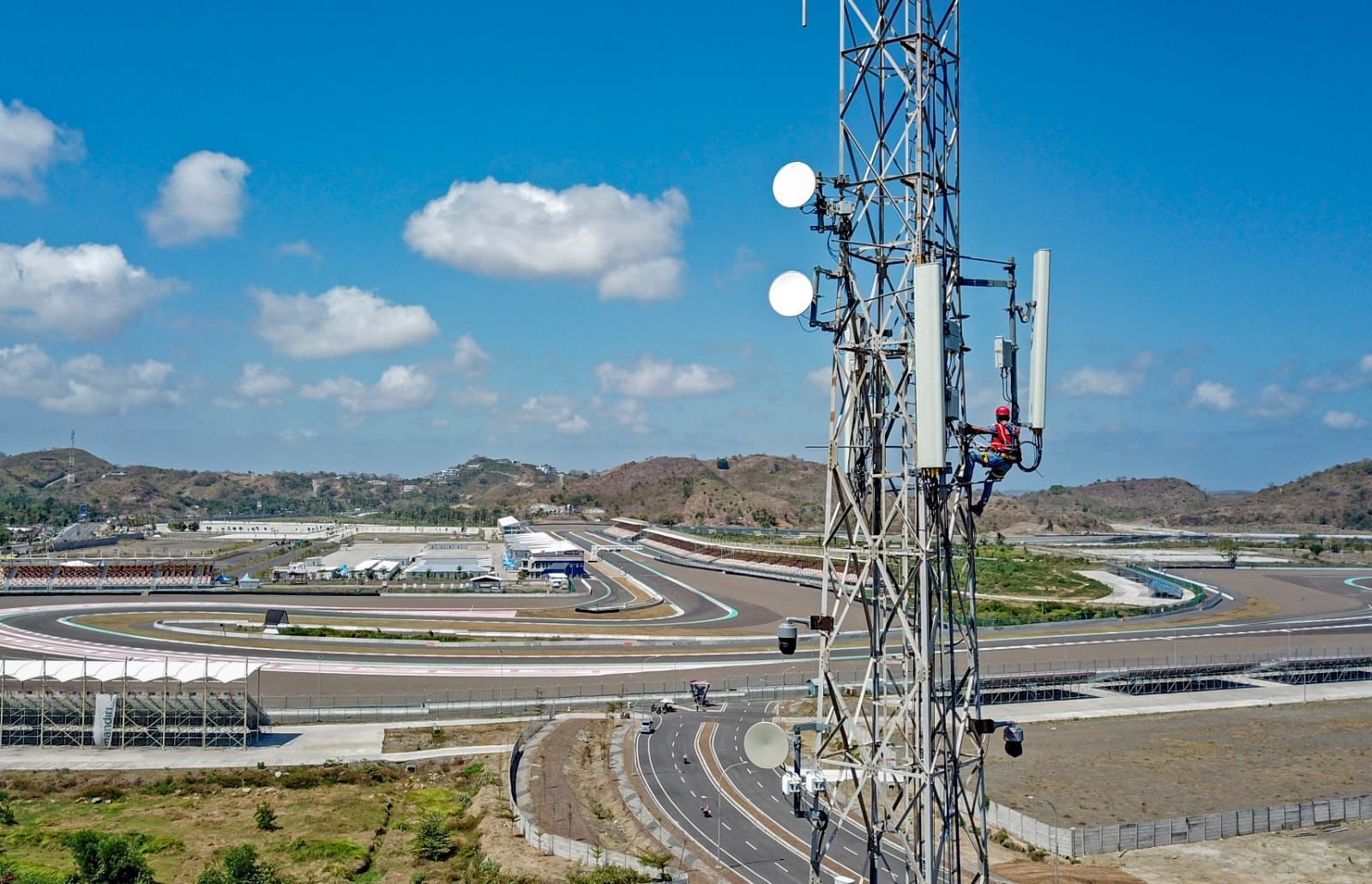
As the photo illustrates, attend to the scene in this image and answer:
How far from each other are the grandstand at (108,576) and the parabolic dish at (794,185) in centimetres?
12510

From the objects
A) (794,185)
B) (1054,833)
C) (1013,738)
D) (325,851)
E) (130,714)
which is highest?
(794,185)

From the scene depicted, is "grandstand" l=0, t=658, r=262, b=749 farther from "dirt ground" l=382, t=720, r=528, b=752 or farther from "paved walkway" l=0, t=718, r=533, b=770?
"dirt ground" l=382, t=720, r=528, b=752

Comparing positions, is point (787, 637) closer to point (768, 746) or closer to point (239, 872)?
point (768, 746)

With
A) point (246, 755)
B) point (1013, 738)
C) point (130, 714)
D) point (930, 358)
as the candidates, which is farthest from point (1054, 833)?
point (130, 714)

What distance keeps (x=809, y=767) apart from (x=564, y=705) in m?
45.8

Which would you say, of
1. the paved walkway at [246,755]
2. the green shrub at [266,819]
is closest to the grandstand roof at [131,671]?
the paved walkway at [246,755]

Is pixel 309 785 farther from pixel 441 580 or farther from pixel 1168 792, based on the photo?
pixel 441 580

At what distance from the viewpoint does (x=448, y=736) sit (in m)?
56.1

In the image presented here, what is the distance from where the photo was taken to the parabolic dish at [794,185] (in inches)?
750

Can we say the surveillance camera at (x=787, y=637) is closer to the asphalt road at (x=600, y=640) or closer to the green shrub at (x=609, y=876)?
the green shrub at (x=609, y=876)

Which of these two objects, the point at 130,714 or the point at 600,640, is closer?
the point at 130,714

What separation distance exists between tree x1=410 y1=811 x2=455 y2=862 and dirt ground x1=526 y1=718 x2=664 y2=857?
12.3 ft

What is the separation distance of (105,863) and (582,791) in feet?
62.6

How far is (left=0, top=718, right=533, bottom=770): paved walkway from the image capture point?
50594 millimetres
